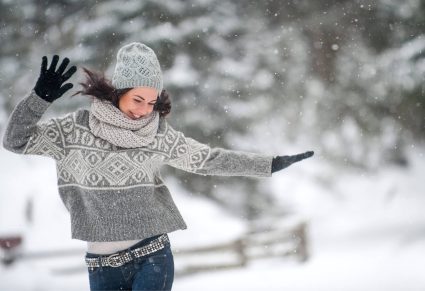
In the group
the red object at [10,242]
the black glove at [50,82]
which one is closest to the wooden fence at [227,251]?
the red object at [10,242]

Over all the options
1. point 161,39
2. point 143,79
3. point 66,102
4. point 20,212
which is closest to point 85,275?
point 66,102

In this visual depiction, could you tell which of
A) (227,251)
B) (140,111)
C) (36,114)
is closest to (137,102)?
(140,111)

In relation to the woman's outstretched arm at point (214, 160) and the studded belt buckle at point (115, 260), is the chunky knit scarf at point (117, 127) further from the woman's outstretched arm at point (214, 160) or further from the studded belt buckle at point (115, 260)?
the studded belt buckle at point (115, 260)

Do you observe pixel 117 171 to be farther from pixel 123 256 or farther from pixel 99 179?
pixel 123 256

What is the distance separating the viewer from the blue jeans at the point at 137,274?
244 cm

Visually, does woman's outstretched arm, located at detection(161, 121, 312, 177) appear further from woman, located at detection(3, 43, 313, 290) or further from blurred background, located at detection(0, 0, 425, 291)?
blurred background, located at detection(0, 0, 425, 291)

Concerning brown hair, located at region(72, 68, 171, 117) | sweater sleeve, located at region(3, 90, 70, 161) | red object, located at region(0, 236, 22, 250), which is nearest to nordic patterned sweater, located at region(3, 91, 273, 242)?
sweater sleeve, located at region(3, 90, 70, 161)

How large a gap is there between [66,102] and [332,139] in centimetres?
577

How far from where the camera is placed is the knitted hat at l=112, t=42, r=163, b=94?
2533 millimetres

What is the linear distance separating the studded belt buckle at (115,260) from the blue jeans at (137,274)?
0.05 ft

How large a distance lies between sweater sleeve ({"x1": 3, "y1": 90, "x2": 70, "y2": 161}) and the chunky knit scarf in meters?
0.15

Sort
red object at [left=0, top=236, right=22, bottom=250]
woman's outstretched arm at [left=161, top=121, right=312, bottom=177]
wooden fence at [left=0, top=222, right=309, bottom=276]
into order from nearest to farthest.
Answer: woman's outstretched arm at [left=161, top=121, right=312, bottom=177] < wooden fence at [left=0, top=222, right=309, bottom=276] < red object at [left=0, top=236, right=22, bottom=250]

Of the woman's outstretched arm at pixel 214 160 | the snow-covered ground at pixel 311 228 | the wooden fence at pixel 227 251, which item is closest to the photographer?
the woman's outstretched arm at pixel 214 160

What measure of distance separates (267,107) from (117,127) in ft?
27.6
